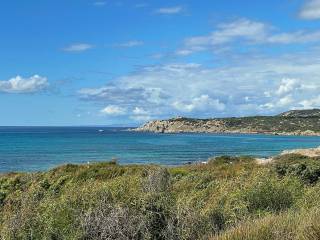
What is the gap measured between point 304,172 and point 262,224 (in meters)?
20.5

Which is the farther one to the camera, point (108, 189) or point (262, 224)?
point (108, 189)

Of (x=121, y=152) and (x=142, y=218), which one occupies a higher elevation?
(x=142, y=218)

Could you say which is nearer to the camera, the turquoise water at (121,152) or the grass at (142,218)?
the grass at (142,218)

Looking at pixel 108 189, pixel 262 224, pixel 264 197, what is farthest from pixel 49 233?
pixel 264 197

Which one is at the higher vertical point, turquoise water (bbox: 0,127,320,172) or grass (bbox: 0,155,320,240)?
grass (bbox: 0,155,320,240)

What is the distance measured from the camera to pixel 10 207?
11438mm

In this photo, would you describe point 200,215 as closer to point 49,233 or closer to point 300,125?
point 49,233

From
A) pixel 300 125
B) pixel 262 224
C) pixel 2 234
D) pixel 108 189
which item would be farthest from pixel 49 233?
pixel 300 125

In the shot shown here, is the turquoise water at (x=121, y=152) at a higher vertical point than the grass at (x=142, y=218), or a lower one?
lower

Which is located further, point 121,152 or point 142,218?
point 121,152

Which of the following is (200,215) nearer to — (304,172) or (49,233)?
(49,233)

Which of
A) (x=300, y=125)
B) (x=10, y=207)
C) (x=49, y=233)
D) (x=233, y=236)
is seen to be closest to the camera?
(x=233, y=236)

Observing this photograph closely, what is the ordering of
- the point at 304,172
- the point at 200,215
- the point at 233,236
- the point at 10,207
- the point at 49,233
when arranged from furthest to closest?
1. the point at 304,172
2. the point at 10,207
3. the point at 200,215
4. the point at 49,233
5. the point at 233,236

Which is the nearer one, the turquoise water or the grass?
the grass
